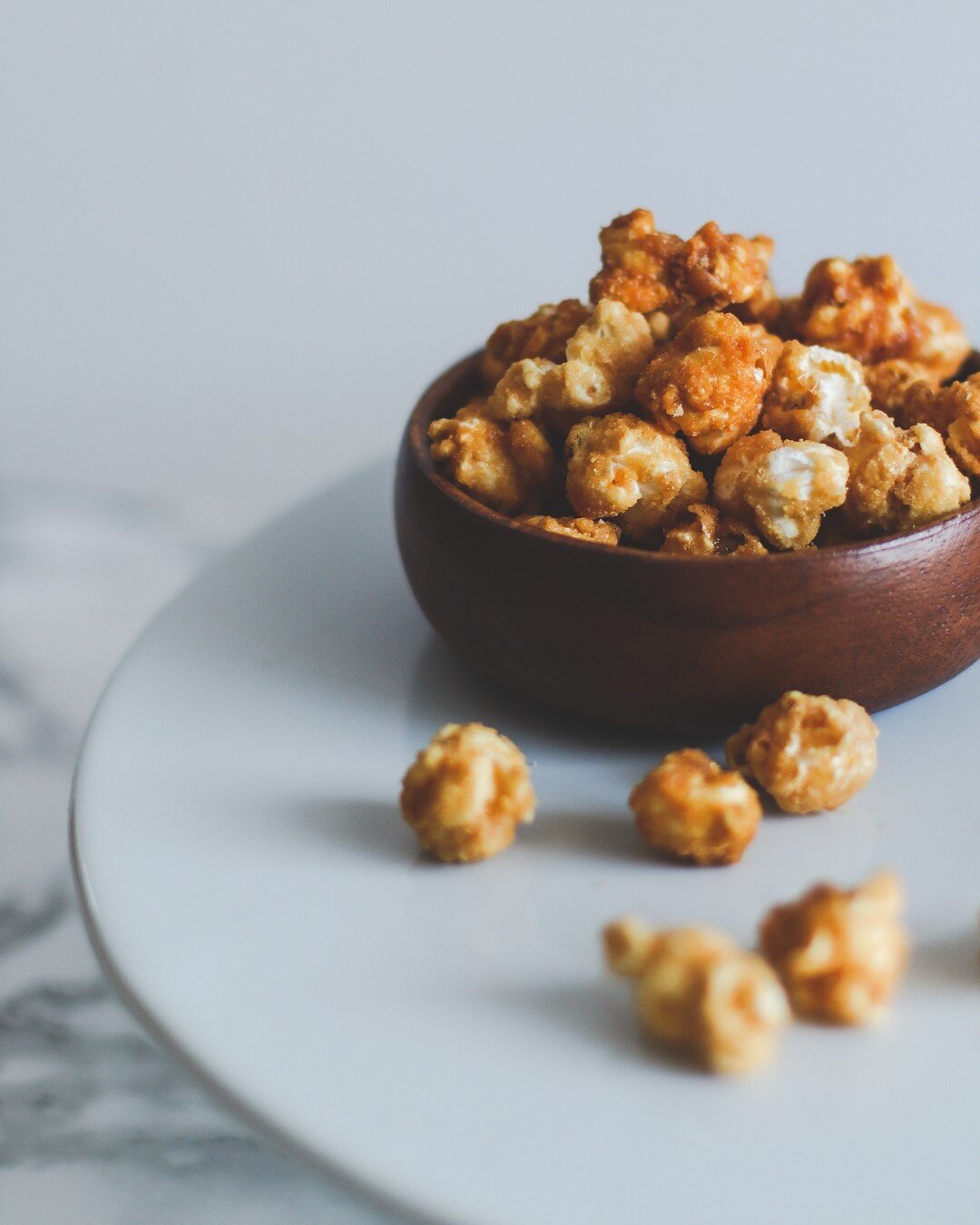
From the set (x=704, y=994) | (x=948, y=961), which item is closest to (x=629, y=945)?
(x=704, y=994)

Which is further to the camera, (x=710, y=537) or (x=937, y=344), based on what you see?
(x=937, y=344)

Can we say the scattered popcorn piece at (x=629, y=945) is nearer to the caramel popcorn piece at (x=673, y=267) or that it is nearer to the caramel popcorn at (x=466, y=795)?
the caramel popcorn at (x=466, y=795)

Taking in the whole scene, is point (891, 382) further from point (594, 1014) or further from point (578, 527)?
point (594, 1014)

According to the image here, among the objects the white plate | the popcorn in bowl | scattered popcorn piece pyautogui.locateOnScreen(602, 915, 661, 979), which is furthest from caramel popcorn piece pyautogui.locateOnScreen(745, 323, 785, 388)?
scattered popcorn piece pyautogui.locateOnScreen(602, 915, 661, 979)

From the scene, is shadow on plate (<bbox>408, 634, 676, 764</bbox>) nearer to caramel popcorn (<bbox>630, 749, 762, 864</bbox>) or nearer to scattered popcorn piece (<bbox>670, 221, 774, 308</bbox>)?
caramel popcorn (<bbox>630, 749, 762, 864</bbox>)

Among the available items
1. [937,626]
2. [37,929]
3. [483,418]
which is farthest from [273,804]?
[37,929]

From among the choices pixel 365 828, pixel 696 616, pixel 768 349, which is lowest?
pixel 365 828
